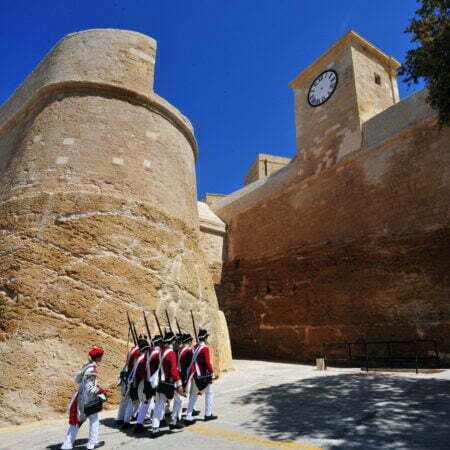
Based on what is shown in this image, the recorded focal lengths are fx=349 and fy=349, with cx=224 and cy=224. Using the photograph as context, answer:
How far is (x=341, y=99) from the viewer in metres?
13.2

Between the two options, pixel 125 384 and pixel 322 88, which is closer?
pixel 125 384

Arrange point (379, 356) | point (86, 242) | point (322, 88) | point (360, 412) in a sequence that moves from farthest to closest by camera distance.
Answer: point (322, 88), point (379, 356), point (86, 242), point (360, 412)

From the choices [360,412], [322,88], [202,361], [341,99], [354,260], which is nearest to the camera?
[360,412]

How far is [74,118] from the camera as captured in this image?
755 centimetres

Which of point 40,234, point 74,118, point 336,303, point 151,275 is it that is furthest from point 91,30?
point 336,303

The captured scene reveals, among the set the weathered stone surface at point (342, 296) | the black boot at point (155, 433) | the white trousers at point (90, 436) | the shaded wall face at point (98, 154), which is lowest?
the black boot at point (155, 433)

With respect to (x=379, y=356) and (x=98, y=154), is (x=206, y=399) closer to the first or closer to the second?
(x=98, y=154)

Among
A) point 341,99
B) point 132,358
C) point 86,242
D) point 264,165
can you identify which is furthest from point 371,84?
point 132,358

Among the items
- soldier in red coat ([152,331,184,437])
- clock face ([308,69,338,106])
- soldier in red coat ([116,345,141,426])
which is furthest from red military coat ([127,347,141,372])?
clock face ([308,69,338,106])

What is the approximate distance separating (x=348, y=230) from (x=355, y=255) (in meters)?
1.04

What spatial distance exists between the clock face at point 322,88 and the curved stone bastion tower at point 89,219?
7.20 m

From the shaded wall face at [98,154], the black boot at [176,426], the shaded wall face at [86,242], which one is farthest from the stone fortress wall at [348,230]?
the black boot at [176,426]

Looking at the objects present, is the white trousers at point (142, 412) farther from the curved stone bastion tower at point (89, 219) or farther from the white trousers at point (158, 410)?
the curved stone bastion tower at point (89, 219)

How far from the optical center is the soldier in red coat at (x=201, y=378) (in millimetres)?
4821
